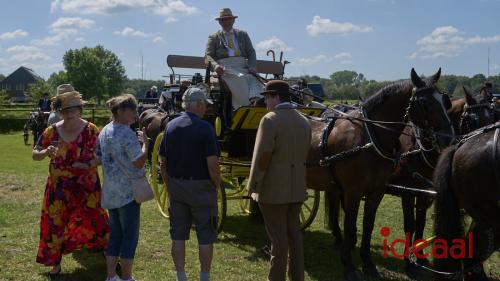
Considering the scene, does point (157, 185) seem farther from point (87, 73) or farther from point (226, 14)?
point (87, 73)

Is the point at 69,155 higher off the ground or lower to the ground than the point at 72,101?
lower

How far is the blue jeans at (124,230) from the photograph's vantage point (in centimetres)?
473

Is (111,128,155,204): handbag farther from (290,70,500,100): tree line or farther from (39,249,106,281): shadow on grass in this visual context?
(290,70,500,100): tree line

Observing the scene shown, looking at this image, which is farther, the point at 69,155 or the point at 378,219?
the point at 378,219

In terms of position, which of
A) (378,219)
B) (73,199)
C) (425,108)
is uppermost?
(425,108)

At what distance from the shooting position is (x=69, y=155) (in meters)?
5.22

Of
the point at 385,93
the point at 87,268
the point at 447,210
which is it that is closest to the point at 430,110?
→ the point at 385,93

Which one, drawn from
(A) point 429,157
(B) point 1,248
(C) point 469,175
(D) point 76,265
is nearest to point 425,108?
(A) point 429,157

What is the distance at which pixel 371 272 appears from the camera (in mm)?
5781

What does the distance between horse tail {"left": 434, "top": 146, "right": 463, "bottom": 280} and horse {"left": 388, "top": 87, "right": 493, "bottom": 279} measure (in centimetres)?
130

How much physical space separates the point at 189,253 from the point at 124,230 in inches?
69.5

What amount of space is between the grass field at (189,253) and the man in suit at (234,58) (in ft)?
6.42

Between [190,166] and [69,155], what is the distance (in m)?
1.49

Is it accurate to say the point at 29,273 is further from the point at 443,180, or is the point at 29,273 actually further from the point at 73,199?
the point at 443,180
